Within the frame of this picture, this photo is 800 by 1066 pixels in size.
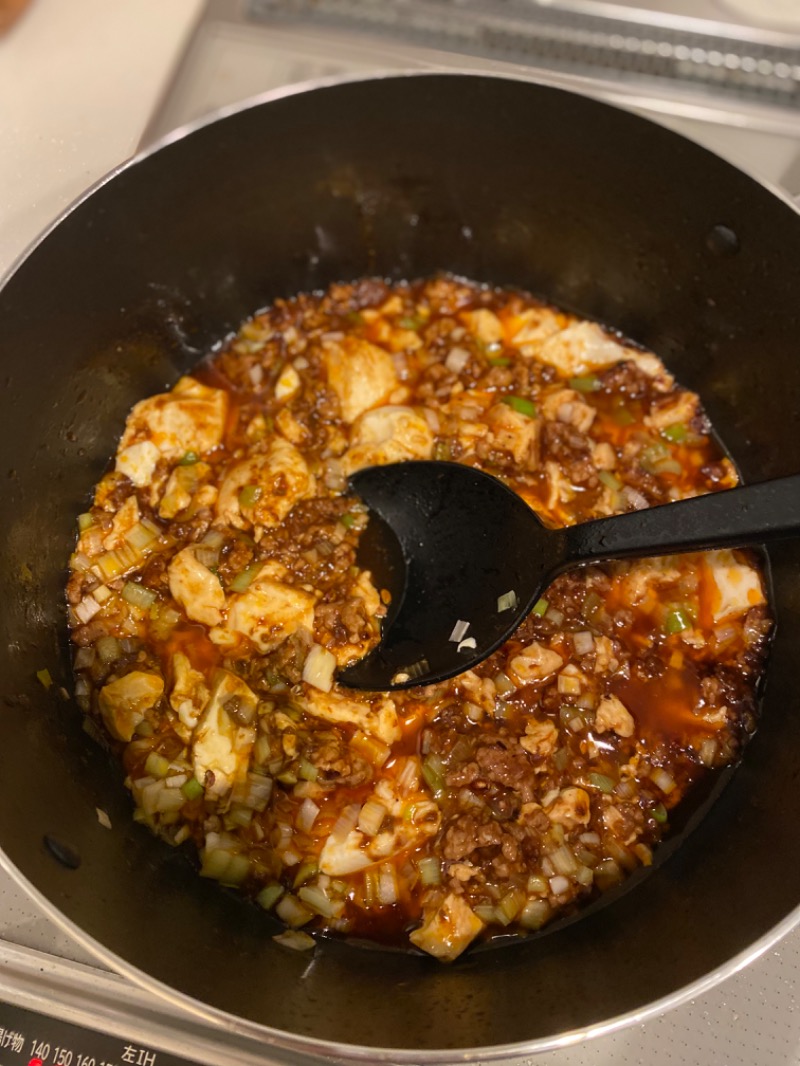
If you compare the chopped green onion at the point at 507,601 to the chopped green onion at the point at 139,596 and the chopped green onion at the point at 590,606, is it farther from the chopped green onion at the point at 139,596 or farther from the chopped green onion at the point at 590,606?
the chopped green onion at the point at 139,596

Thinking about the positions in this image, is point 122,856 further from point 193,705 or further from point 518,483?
point 518,483

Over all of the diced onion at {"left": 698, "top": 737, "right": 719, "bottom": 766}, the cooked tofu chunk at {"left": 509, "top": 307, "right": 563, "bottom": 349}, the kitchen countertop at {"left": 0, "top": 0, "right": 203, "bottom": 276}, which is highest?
the kitchen countertop at {"left": 0, "top": 0, "right": 203, "bottom": 276}

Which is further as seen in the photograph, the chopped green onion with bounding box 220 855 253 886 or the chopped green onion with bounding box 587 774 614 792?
the chopped green onion with bounding box 587 774 614 792

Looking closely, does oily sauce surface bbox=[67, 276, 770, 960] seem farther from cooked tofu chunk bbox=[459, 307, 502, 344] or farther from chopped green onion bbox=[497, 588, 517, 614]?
chopped green onion bbox=[497, 588, 517, 614]

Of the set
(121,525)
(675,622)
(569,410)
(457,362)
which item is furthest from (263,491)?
(675,622)

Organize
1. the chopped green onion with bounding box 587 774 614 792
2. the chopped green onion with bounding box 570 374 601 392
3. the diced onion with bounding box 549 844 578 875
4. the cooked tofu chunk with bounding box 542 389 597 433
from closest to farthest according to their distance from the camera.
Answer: the diced onion with bounding box 549 844 578 875 → the chopped green onion with bounding box 587 774 614 792 → the cooked tofu chunk with bounding box 542 389 597 433 → the chopped green onion with bounding box 570 374 601 392

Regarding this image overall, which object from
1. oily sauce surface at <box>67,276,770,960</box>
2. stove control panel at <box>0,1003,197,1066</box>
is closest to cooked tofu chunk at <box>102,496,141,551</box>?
oily sauce surface at <box>67,276,770,960</box>

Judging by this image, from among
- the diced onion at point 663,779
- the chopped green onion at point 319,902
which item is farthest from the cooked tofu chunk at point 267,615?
the diced onion at point 663,779

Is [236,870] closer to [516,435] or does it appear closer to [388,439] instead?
[388,439]
